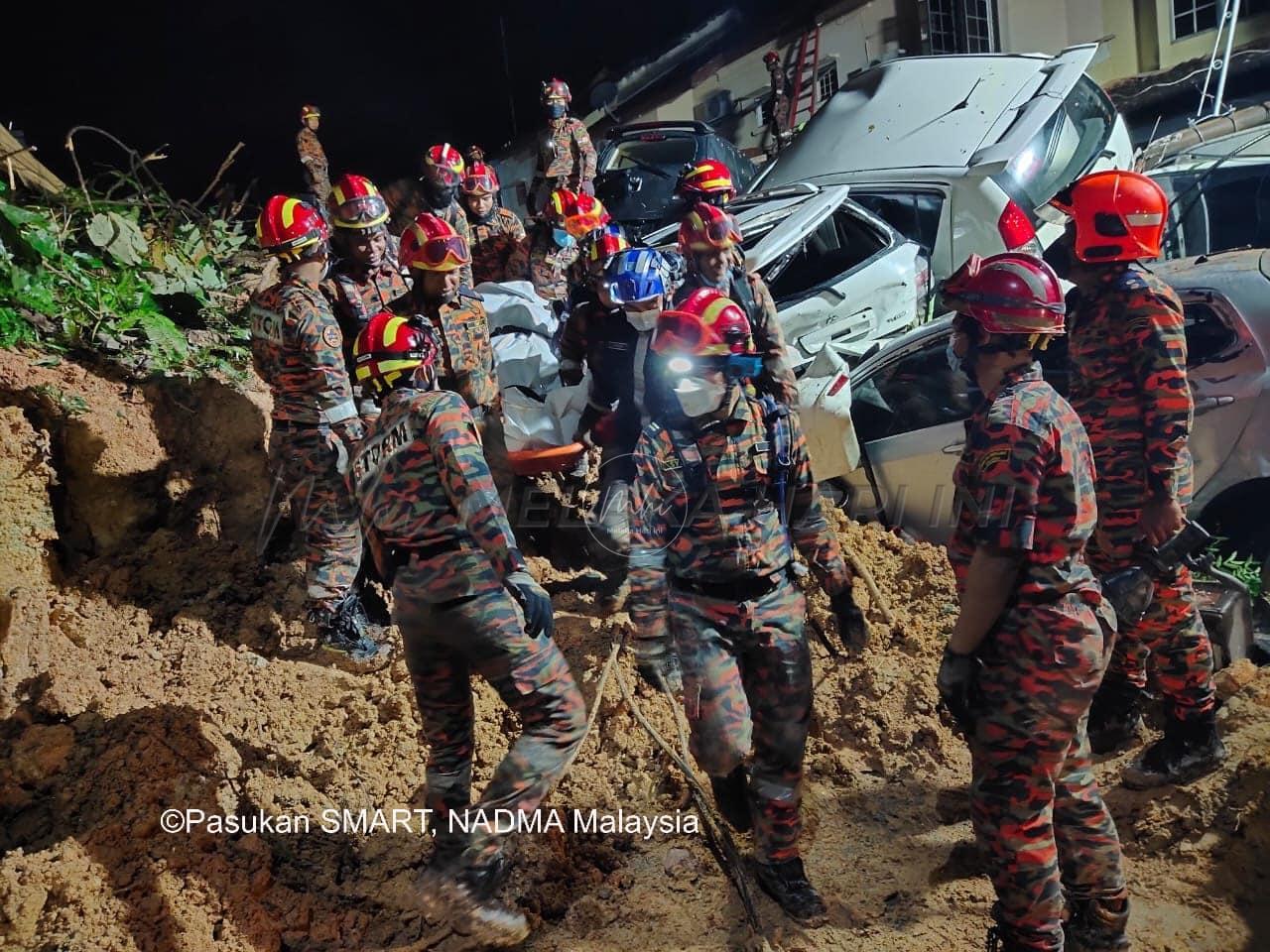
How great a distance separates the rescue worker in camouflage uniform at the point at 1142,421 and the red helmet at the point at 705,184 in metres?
2.33

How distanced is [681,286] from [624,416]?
0.82 m

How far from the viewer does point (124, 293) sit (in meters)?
6.08

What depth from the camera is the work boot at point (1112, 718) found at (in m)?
4.18

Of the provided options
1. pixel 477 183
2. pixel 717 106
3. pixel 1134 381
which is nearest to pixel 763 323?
pixel 1134 381

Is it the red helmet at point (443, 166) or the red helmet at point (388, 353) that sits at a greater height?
the red helmet at point (443, 166)

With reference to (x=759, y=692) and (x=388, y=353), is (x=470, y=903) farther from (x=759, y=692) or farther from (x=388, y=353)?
(x=388, y=353)

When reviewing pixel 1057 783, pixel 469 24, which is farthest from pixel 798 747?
pixel 469 24

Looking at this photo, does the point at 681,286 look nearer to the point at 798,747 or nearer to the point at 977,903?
the point at 798,747

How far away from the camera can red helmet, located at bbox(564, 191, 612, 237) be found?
7.34 meters

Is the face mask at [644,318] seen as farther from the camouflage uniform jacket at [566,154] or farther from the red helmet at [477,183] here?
the camouflage uniform jacket at [566,154]

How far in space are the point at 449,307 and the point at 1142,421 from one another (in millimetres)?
3373

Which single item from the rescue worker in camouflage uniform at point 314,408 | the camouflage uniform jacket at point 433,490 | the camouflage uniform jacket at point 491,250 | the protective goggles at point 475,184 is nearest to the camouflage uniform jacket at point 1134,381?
the camouflage uniform jacket at point 433,490

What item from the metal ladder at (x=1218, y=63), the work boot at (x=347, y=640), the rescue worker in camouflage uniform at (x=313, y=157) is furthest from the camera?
the rescue worker in camouflage uniform at (x=313, y=157)

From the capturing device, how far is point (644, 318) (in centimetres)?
479
